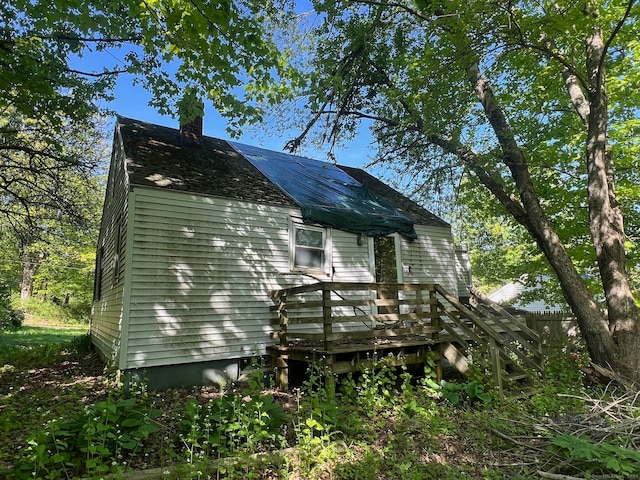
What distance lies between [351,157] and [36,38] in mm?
8501

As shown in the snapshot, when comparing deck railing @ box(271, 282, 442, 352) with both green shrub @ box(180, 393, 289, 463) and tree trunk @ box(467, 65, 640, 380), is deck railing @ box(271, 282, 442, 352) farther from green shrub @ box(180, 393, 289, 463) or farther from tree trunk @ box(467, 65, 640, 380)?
tree trunk @ box(467, 65, 640, 380)

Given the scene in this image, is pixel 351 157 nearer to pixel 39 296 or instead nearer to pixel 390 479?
pixel 390 479

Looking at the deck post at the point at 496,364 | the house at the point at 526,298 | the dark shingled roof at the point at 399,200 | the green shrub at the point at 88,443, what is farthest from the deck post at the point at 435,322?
the house at the point at 526,298

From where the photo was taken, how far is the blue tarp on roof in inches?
364

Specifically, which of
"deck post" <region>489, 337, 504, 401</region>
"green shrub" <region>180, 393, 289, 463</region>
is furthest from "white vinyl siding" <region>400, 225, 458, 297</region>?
"green shrub" <region>180, 393, 289, 463</region>

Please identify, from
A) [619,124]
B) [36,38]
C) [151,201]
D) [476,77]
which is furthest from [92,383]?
[619,124]

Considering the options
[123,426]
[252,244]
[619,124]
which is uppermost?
[619,124]

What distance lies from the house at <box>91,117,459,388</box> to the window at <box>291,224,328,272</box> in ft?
0.08

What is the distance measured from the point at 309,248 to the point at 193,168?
316 cm

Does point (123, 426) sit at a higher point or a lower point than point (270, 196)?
lower

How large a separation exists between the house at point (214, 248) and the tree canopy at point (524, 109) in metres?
1.99

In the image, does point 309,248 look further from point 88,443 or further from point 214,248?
point 88,443

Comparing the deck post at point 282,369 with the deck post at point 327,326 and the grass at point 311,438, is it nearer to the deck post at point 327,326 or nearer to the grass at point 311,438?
the grass at point 311,438

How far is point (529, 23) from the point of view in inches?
252
